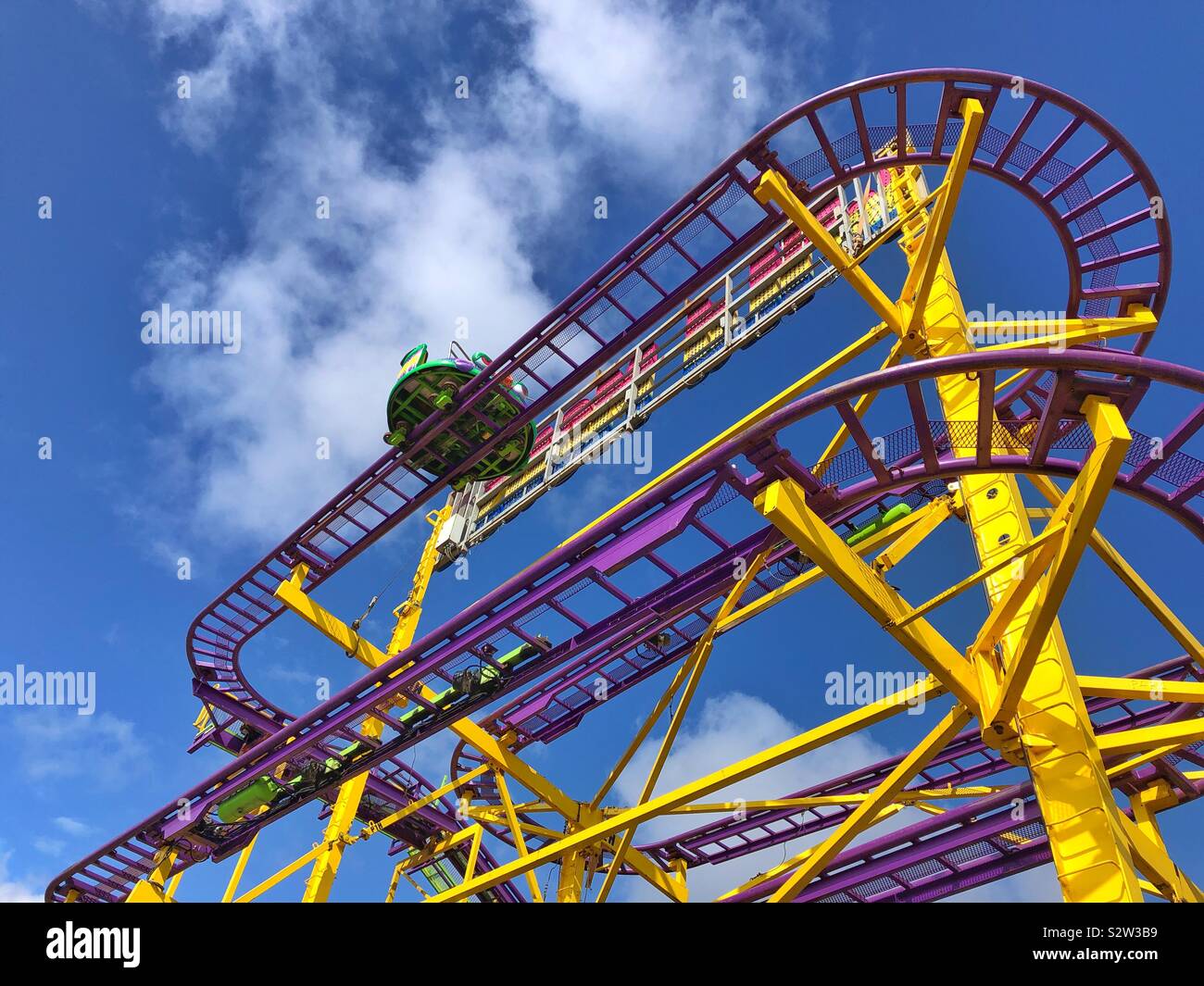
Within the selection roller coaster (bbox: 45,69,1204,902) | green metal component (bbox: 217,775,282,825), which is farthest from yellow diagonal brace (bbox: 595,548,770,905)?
green metal component (bbox: 217,775,282,825)

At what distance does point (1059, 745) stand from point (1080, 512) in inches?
93.9

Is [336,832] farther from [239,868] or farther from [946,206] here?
[946,206]

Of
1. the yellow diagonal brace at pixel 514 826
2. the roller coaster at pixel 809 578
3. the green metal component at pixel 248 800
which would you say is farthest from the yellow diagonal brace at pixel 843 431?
the green metal component at pixel 248 800

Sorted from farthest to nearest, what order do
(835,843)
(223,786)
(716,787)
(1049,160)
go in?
(223,786)
(1049,160)
(716,787)
(835,843)

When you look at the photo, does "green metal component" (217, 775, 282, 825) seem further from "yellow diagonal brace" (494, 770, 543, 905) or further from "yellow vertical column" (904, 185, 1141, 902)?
"yellow vertical column" (904, 185, 1141, 902)

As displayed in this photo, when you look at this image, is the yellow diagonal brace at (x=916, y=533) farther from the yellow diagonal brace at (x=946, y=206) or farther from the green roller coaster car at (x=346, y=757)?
the green roller coaster car at (x=346, y=757)

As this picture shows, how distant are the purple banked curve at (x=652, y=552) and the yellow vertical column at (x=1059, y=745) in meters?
1.24

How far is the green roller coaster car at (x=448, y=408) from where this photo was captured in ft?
48.7

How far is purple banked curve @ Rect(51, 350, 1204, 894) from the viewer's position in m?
7.96

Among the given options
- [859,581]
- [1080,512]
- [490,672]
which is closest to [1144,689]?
[1080,512]
